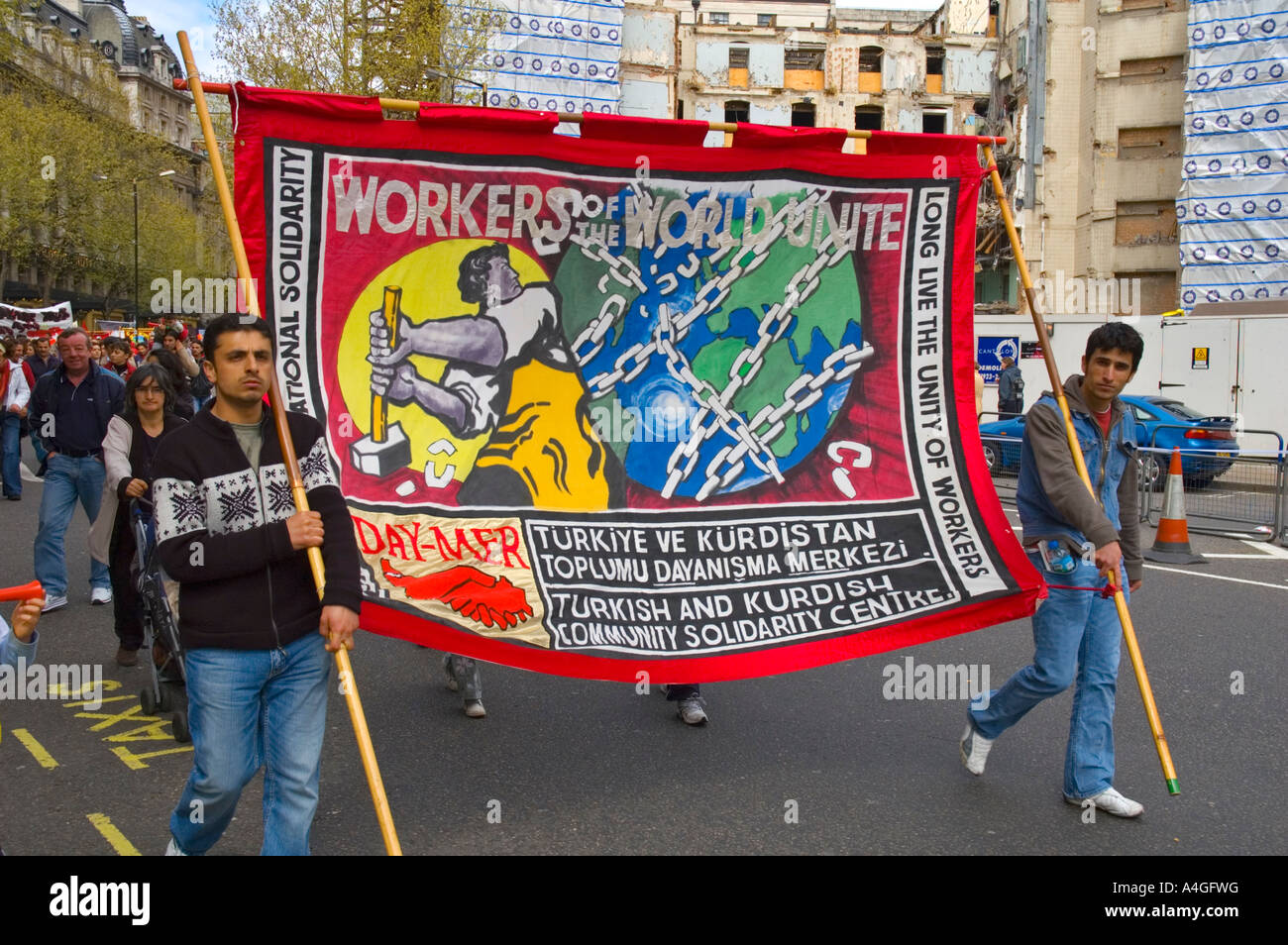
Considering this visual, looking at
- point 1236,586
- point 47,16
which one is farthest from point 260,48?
point 47,16

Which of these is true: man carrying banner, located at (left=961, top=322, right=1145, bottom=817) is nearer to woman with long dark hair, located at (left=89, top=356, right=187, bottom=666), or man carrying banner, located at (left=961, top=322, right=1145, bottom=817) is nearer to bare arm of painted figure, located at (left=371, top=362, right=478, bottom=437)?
bare arm of painted figure, located at (left=371, top=362, right=478, bottom=437)

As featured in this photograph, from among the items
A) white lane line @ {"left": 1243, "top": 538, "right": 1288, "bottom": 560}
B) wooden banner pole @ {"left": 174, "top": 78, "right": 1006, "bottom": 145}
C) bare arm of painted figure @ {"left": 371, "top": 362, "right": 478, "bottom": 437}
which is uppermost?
wooden banner pole @ {"left": 174, "top": 78, "right": 1006, "bottom": 145}

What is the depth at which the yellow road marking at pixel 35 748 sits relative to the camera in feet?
16.1

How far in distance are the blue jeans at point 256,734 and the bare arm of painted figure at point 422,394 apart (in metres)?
1.47

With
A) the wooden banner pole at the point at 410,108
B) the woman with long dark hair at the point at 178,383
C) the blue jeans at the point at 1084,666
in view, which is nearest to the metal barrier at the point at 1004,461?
the wooden banner pole at the point at 410,108

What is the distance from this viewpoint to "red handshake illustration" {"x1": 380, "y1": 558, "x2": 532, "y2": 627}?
4.31 metres

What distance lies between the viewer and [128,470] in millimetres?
6090

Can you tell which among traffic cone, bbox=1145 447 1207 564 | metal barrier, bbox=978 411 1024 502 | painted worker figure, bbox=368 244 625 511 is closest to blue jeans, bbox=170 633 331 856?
painted worker figure, bbox=368 244 625 511

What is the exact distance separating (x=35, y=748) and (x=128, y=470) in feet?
5.35

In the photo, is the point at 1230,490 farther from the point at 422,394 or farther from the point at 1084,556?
the point at 422,394

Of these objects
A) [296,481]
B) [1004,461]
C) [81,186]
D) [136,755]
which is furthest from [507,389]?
[81,186]

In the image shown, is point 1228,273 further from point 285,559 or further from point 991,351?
point 285,559

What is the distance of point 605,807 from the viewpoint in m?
4.48

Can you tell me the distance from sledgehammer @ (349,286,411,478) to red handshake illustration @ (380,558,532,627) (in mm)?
410
